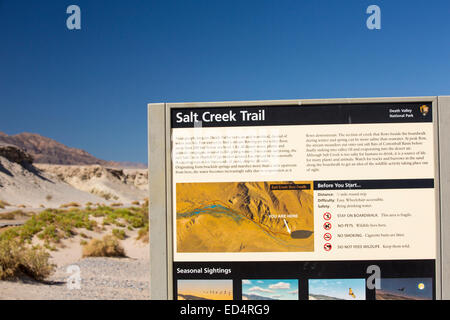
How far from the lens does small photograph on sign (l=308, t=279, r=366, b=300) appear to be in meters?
3.68

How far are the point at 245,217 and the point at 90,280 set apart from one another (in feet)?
28.1

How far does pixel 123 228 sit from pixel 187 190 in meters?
18.3

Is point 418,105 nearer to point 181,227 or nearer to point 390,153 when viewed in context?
point 390,153

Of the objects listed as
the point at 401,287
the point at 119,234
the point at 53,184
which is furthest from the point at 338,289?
the point at 53,184

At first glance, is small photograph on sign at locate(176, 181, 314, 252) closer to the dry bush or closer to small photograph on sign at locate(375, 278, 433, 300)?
small photograph on sign at locate(375, 278, 433, 300)

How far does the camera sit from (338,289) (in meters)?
3.68

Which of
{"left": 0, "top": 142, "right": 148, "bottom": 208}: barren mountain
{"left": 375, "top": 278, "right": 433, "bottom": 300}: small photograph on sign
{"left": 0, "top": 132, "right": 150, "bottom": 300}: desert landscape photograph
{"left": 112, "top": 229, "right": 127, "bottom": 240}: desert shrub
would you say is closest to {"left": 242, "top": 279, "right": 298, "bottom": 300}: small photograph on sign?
{"left": 375, "top": 278, "right": 433, "bottom": 300}: small photograph on sign

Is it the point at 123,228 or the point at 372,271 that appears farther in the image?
the point at 123,228

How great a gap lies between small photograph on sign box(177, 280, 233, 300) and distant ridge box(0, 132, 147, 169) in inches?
5576

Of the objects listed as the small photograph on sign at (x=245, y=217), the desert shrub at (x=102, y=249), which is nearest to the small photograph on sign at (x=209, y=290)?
the small photograph on sign at (x=245, y=217)

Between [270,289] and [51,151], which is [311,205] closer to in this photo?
[270,289]

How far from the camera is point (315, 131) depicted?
373 centimetres

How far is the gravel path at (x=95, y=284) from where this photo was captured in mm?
8539
